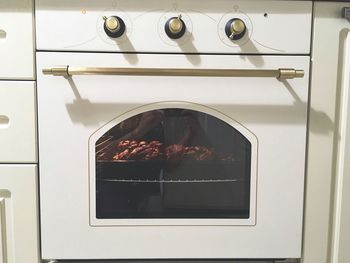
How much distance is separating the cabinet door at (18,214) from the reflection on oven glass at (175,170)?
152 millimetres

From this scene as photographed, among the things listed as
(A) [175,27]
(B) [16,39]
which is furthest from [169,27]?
(B) [16,39]

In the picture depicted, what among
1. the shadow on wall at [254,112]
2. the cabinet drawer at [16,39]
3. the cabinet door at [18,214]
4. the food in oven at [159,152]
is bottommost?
the cabinet door at [18,214]

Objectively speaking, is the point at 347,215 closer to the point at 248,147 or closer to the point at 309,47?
the point at 248,147

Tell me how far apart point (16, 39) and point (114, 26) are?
22cm

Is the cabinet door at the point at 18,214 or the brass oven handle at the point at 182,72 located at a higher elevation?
the brass oven handle at the point at 182,72

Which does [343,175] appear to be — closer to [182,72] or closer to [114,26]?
[182,72]

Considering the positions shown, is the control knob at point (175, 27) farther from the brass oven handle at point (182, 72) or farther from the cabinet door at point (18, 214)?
the cabinet door at point (18, 214)

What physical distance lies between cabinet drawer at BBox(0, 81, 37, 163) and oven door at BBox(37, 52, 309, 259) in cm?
2

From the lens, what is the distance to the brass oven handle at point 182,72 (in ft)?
2.75

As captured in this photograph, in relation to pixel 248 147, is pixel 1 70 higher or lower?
higher

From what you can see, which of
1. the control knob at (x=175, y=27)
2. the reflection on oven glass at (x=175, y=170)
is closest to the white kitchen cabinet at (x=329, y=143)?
the reflection on oven glass at (x=175, y=170)

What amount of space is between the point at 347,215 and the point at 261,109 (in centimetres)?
33

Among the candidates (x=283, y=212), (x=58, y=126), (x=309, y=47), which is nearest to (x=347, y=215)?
(x=283, y=212)

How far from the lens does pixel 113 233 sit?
92 cm
